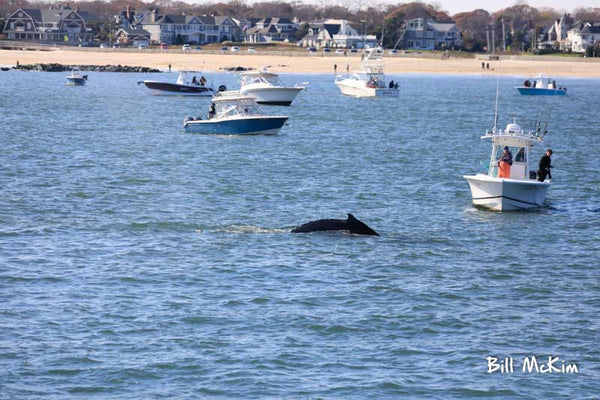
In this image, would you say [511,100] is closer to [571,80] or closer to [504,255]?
[571,80]

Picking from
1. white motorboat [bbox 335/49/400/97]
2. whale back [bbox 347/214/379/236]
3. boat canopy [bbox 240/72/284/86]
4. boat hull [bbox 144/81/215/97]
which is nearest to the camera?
whale back [bbox 347/214/379/236]

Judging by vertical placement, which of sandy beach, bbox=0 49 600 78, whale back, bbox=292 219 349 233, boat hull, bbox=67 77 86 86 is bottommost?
whale back, bbox=292 219 349 233

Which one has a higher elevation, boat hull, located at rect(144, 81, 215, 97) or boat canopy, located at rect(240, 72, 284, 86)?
boat canopy, located at rect(240, 72, 284, 86)

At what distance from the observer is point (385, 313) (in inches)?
851

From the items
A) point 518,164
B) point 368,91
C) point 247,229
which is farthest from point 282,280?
point 368,91

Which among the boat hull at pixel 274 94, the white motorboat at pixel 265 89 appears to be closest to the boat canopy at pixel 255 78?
the white motorboat at pixel 265 89

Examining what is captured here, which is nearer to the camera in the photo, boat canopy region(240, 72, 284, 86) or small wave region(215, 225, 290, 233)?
small wave region(215, 225, 290, 233)

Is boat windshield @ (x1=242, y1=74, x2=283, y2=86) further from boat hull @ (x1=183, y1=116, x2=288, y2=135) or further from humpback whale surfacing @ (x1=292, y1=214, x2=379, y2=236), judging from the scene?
humpback whale surfacing @ (x1=292, y1=214, x2=379, y2=236)

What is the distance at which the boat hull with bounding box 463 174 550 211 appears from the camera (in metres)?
32.5

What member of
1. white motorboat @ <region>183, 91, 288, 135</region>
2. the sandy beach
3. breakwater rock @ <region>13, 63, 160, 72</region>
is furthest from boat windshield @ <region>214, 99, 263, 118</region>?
breakwater rock @ <region>13, 63, 160, 72</region>

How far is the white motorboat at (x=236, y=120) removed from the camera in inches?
2235

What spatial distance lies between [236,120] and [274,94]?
2598 centimetres

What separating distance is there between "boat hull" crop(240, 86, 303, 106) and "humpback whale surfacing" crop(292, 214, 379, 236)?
172ft

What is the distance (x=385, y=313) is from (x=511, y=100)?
289 ft
